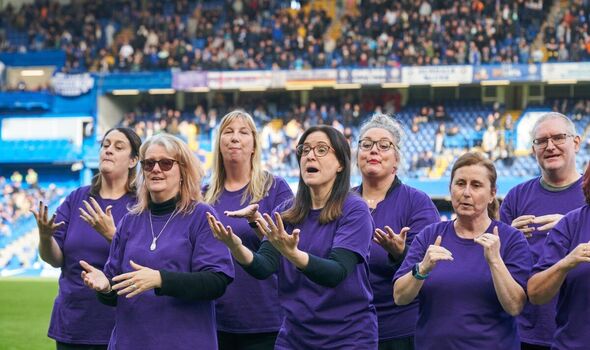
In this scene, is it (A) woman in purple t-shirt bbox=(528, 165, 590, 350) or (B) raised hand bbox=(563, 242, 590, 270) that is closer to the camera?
(B) raised hand bbox=(563, 242, 590, 270)

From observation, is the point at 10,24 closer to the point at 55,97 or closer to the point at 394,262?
the point at 55,97

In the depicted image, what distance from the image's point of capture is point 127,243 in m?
5.01

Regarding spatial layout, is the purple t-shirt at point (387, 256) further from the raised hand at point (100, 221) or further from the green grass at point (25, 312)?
the green grass at point (25, 312)

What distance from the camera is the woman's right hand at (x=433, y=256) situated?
4.52 meters

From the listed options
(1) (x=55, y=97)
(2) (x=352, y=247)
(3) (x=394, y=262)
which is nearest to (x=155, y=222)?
(2) (x=352, y=247)

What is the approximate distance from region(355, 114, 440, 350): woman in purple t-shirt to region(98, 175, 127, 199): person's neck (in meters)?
1.57

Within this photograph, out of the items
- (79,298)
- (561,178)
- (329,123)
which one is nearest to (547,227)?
(561,178)

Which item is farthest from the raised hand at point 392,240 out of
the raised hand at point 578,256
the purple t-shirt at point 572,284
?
the raised hand at point 578,256

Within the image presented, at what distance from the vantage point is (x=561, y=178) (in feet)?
19.7

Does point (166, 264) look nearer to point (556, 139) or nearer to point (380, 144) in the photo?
point (380, 144)

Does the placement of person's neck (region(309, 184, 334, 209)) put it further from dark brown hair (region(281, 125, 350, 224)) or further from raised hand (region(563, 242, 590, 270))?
raised hand (region(563, 242, 590, 270))

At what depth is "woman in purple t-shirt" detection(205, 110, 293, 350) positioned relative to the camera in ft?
19.8

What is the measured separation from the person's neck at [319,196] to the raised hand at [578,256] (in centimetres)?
128

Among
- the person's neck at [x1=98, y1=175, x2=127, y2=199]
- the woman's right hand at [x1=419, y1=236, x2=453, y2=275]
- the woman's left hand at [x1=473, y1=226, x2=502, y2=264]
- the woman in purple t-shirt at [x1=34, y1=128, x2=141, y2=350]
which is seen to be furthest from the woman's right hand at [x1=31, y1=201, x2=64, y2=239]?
the woman's left hand at [x1=473, y1=226, x2=502, y2=264]
